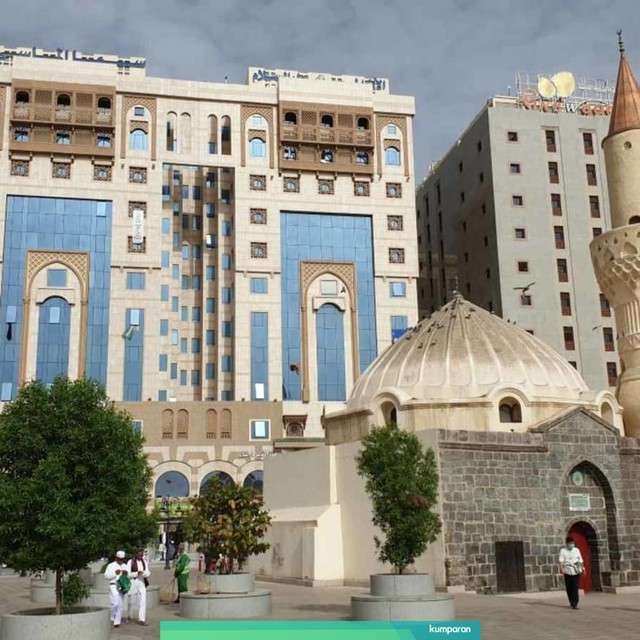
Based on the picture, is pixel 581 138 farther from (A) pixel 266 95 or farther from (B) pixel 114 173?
(B) pixel 114 173

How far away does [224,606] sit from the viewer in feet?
62.5

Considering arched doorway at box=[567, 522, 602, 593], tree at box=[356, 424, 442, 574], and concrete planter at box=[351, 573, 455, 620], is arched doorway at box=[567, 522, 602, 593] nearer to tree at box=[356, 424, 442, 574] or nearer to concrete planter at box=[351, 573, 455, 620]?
tree at box=[356, 424, 442, 574]

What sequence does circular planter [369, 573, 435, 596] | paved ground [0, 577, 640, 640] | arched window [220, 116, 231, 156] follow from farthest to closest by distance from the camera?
arched window [220, 116, 231, 156]
circular planter [369, 573, 435, 596]
paved ground [0, 577, 640, 640]

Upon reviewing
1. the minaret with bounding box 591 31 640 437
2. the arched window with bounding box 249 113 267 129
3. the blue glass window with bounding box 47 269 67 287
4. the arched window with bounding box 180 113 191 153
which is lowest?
the minaret with bounding box 591 31 640 437

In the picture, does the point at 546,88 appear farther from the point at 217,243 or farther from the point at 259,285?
the point at 217,243

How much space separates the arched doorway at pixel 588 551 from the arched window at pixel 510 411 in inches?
164

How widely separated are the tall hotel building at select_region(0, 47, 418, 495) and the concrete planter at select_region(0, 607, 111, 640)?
41.6m

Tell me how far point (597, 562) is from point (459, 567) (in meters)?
5.95

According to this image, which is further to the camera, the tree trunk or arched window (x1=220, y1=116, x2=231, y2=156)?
arched window (x1=220, y1=116, x2=231, y2=156)

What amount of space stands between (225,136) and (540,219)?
2570 centimetres

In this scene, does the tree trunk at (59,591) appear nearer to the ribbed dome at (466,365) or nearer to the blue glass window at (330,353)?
the ribbed dome at (466,365)

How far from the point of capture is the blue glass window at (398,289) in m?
65.4

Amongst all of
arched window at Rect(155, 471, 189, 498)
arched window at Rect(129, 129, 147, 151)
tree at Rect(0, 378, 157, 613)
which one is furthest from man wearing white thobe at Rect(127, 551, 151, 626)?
A: arched window at Rect(129, 129, 147, 151)

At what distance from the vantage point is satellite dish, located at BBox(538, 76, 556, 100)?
71.9m
